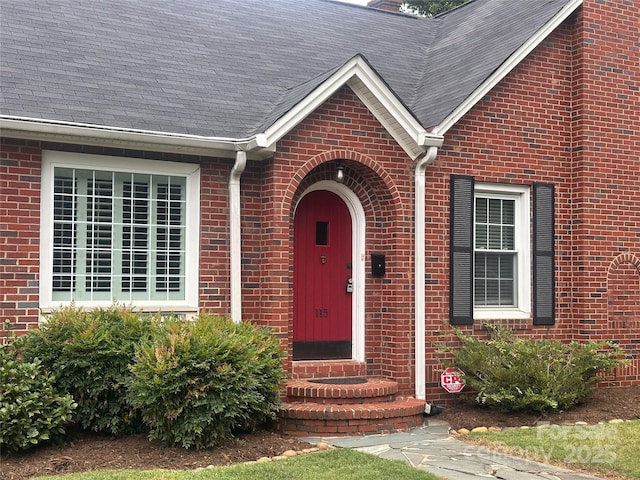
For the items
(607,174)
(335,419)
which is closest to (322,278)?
(335,419)

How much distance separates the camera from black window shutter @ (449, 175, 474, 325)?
35.2ft

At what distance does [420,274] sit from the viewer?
10.5m

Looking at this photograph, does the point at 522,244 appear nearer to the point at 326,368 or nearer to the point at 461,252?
the point at 461,252

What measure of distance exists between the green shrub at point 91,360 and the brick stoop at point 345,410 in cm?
167

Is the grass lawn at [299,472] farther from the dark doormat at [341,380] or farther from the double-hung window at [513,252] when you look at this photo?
the double-hung window at [513,252]

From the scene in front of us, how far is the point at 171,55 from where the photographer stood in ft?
36.4

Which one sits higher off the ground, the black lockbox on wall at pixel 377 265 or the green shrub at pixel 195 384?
the black lockbox on wall at pixel 377 265

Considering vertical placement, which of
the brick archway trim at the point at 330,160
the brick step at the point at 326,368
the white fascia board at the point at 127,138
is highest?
the white fascia board at the point at 127,138

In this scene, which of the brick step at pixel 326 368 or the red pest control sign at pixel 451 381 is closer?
the brick step at pixel 326 368

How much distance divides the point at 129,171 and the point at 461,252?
169 inches

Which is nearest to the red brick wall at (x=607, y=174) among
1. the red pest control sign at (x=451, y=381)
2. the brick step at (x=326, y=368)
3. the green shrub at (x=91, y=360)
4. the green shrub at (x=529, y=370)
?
the green shrub at (x=529, y=370)

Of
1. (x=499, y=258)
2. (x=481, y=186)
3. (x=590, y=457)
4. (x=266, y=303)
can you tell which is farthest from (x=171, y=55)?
(x=590, y=457)

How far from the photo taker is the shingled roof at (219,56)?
9547mm

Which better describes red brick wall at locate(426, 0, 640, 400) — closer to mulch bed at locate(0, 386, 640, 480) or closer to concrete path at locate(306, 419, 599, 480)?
mulch bed at locate(0, 386, 640, 480)
